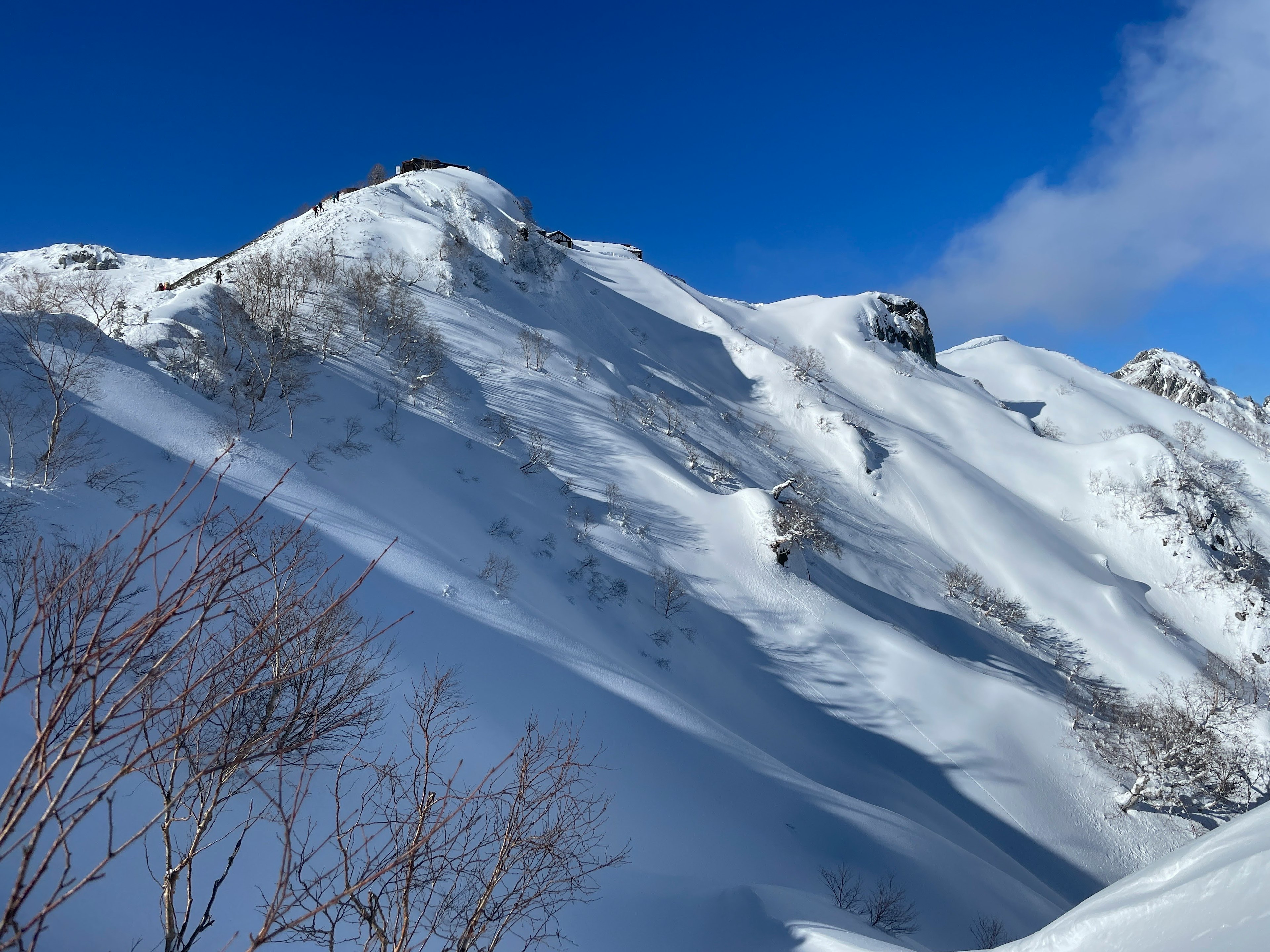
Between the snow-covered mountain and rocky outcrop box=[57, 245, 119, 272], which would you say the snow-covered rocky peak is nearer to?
the snow-covered mountain

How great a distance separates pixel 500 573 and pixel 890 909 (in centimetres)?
1011

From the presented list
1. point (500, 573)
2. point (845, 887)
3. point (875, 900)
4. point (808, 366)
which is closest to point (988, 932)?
point (875, 900)

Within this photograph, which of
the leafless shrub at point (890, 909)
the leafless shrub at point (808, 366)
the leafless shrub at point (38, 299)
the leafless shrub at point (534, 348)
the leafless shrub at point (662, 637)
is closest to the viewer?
the leafless shrub at point (890, 909)

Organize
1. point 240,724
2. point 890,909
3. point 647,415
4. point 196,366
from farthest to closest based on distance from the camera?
point 647,415 < point 196,366 < point 890,909 < point 240,724

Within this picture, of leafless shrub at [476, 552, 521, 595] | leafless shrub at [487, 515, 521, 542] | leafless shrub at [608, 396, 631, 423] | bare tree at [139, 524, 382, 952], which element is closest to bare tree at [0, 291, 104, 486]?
bare tree at [139, 524, 382, 952]

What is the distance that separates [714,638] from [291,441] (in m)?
12.1

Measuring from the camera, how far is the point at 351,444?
15.8 meters

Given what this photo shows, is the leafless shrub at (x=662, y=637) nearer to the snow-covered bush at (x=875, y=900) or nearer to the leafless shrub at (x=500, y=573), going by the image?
the leafless shrub at (x=500, y=573)

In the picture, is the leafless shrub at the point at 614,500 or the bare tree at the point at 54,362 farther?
the leafless shrub at the point at 614,500

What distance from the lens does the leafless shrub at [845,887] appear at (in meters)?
10.3

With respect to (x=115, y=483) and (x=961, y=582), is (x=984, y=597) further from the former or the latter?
(x=115, y=483)

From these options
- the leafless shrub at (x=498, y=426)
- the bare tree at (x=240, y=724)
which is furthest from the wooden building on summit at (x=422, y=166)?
the bare tree at (x=240, y=724)

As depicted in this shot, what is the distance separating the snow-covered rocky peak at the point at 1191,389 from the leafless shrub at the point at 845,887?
66039mm

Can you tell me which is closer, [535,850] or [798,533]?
Result: [535,850]
